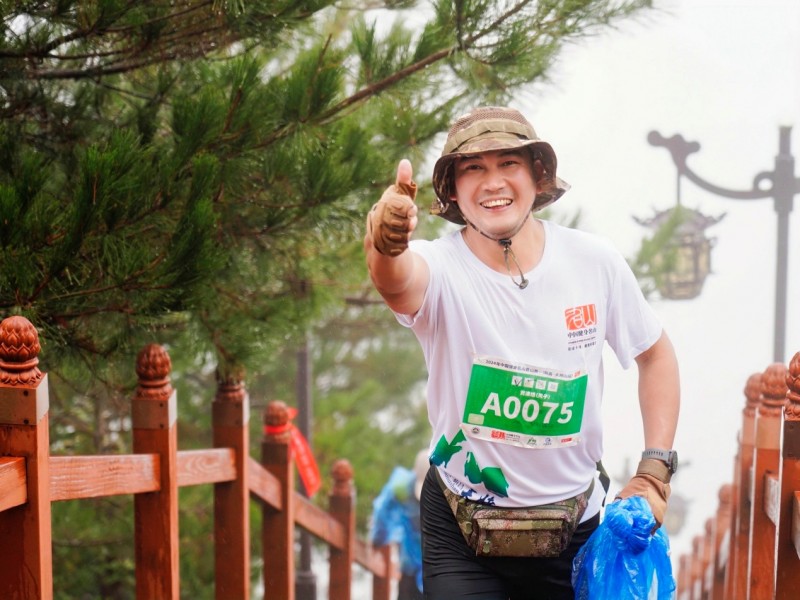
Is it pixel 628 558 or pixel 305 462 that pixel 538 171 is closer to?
pixel 628 558

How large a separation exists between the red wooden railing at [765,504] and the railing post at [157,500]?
212 cm

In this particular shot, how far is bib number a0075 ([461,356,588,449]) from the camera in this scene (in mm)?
2598

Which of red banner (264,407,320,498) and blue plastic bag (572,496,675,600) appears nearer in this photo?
blue plastic bag (572,496,675,600)

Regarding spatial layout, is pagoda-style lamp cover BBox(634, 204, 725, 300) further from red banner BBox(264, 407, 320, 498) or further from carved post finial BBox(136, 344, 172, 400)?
carved post finial BBox(136, 344, 172, 400)

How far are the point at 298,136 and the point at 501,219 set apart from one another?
1568mm

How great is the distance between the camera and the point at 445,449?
8.84 feet

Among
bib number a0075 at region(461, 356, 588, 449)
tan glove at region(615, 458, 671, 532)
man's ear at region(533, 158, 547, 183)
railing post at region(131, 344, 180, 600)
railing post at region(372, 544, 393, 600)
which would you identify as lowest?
railing post at region(372, 544, 393, 600)

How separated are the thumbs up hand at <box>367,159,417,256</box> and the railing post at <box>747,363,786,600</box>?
2.12 m

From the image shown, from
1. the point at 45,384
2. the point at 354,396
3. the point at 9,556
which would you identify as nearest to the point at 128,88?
the point at 45,384

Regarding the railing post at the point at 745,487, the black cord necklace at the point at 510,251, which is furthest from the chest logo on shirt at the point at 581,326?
the railing post at the point at 745,487

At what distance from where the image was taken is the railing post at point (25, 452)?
285 centimetres

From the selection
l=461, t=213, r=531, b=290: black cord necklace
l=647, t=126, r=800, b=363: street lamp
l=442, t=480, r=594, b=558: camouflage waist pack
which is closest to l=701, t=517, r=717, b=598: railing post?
l=647, t=126, r=800, b=363: street lamp

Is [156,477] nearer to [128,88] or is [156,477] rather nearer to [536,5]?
[128,88]

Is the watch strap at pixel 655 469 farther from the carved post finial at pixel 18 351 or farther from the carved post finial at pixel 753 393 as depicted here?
the carved post finial at pixel 753 393
